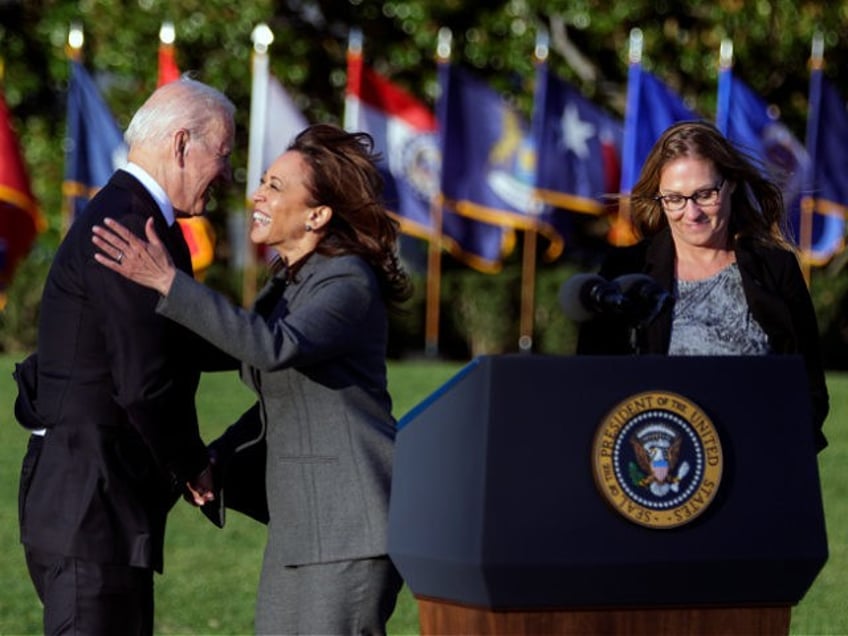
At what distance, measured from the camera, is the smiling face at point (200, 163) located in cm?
429

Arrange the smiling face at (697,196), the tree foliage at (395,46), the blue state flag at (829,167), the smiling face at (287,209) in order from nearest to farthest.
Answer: the smiling face at (287,209)
the smiling face at (697,196)
the blue state flag at (829,167)
the tree foliage at (395,46)

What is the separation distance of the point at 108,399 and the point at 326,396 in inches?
17.8

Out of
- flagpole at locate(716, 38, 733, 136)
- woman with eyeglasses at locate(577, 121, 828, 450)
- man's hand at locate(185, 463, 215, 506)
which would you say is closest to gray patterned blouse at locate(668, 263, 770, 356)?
woman with eyeglasses at locate(577, 121, 828, 450)

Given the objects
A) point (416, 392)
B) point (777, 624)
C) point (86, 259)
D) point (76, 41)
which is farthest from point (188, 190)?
point (76, 41)

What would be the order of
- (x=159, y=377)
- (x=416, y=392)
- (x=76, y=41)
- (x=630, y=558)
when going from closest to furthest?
1. (x=630, y=558)
2. (x=159, y=377)
3. (x=416, y=392)
4. (x=76, y=41)

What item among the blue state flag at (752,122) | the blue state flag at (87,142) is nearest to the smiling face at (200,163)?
the blue state flag at (87,142)

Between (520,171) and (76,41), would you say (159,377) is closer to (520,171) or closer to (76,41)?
(76,41)

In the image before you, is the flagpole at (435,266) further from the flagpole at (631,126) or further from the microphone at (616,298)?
the microphone at (616,298)

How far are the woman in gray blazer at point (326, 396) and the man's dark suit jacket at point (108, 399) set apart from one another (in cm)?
13

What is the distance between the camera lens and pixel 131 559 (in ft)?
14.0


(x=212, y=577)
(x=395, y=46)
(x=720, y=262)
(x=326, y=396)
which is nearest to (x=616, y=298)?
(x=326, y=396)

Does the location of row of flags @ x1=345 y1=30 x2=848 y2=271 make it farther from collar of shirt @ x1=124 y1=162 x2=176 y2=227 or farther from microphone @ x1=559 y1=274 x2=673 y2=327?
microphone @ x1=559 y1=274 x2=673 y2=327

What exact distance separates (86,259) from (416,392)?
14.1m

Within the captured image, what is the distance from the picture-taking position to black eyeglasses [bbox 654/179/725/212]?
15.9ft
